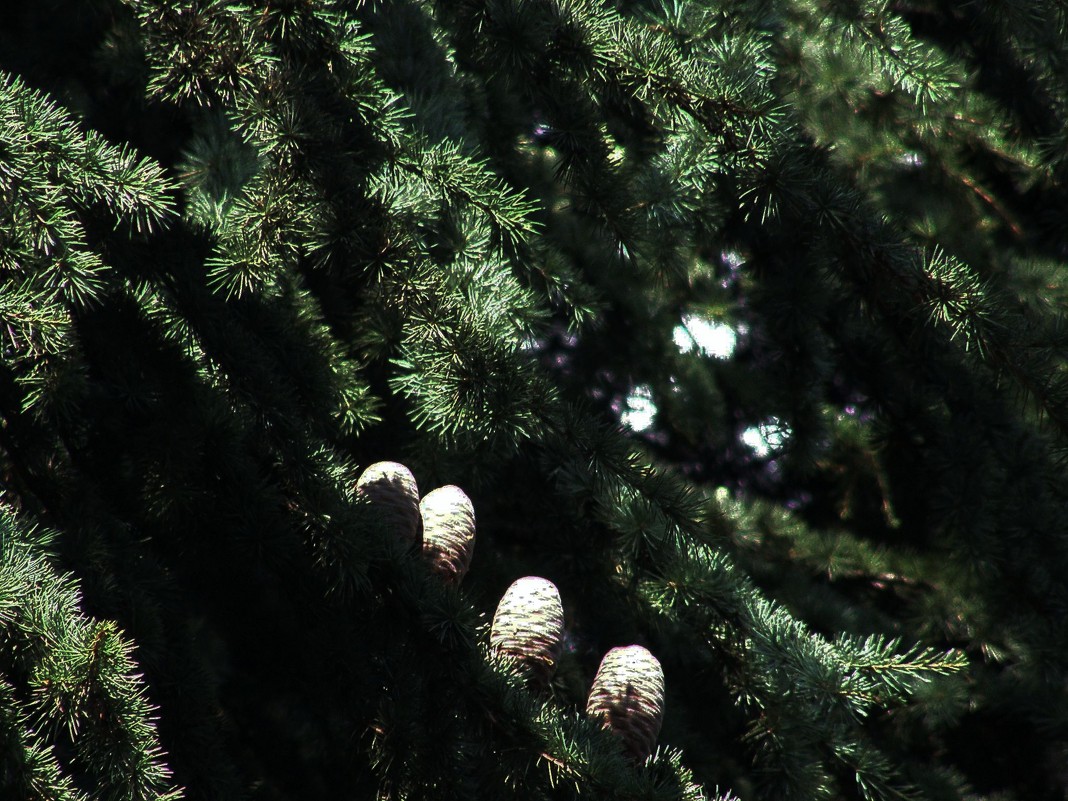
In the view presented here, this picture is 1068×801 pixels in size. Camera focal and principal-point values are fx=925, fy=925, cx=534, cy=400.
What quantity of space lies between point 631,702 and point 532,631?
11cm

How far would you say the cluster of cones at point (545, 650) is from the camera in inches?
33.3

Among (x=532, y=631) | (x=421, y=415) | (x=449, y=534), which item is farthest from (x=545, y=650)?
(x=421, y=415)

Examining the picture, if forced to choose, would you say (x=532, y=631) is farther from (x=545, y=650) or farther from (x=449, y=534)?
(x=449, y=534)

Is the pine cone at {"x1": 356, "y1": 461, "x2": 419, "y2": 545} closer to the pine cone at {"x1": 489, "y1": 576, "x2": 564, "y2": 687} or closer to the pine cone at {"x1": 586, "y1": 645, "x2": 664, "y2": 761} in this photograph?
the pine cone at {"x1": 489, "y1": 576, "x2": 564, "y2": 687}

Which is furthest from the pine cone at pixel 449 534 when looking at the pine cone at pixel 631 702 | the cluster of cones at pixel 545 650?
the pine cone at pixel 631 702

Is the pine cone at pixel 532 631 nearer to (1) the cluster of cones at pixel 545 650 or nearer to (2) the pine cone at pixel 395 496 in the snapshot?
(1) the cluster of cones at pixel 545 650

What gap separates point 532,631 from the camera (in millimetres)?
853

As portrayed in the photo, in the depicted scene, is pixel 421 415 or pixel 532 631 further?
pixel 421 415


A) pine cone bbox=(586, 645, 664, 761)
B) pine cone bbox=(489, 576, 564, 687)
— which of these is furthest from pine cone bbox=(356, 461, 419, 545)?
pine cone bbox=(586, 645, 664, 761)

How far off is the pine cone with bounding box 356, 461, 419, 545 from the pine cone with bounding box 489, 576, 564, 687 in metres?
0.12

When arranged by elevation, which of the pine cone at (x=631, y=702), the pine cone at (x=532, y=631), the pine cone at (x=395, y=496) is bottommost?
the pine cone at (x=631, y=702)

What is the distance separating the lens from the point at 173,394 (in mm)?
950

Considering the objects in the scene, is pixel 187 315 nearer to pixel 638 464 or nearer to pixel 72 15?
pixel 638 464

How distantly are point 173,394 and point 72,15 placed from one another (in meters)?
1.06
